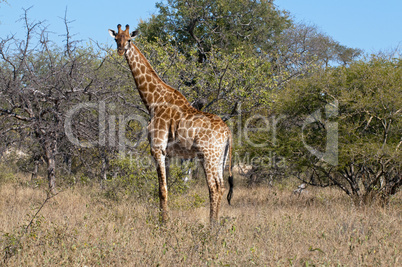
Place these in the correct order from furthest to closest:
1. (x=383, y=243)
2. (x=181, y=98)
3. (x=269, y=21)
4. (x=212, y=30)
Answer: (x=269, y=21) → (x=212, y=30) → (x=181, y=98) → (x=383, y=243)

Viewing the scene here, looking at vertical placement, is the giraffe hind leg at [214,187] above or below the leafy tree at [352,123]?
below

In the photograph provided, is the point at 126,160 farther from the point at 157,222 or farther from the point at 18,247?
the point at 18,247

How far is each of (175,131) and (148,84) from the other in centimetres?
108

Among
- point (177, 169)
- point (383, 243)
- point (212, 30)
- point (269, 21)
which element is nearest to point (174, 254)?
point (383, 243)

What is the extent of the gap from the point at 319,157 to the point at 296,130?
2.87 feet

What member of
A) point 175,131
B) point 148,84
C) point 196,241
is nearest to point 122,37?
point 148,84

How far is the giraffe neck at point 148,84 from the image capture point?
7695mm

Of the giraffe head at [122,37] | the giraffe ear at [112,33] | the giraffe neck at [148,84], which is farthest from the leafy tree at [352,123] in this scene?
the giraffe ear at [112,33]

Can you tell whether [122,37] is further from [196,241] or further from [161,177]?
[196,241]

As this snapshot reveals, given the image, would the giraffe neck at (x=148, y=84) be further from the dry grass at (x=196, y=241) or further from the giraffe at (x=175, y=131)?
the dry grass at (x=196, y=241)

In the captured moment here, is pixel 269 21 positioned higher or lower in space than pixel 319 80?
higher

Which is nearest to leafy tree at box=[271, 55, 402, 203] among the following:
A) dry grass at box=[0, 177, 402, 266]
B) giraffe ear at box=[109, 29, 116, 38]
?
dry grass at box=[0, 177, 402, 266]

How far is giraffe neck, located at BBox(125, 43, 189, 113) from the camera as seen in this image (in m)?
7.70

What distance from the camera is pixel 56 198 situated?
382 inches
